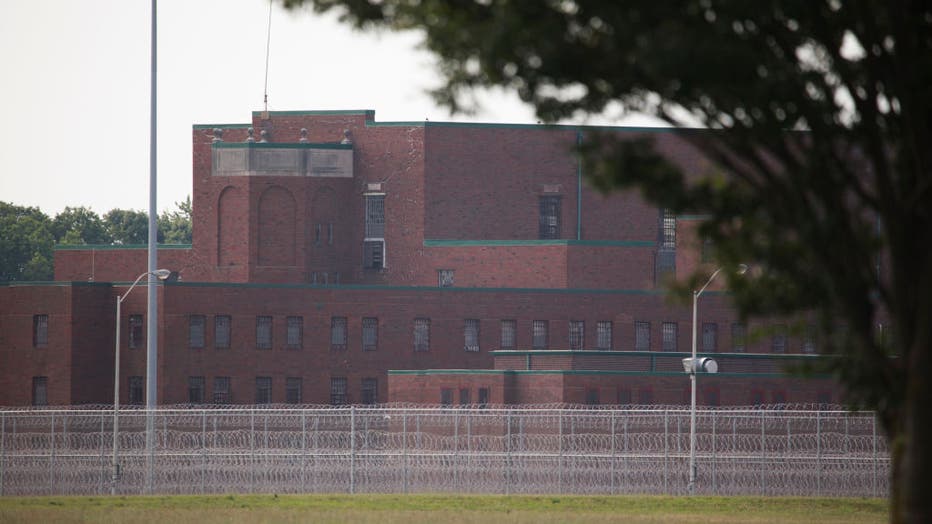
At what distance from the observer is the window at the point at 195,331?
242ft

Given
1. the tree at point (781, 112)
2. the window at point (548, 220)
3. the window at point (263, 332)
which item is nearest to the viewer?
the tree at point (781, 112)

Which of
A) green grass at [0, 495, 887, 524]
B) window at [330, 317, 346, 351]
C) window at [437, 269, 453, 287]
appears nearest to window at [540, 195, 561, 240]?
window at [437, 269, 453, 287]

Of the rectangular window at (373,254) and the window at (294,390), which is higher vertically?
the rectangular window at (373,254)

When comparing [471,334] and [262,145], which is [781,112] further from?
[262,145]

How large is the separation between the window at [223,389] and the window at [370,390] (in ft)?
20.4

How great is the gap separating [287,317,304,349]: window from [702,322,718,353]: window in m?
18.7

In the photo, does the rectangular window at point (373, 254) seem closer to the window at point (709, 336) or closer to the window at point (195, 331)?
the window at point (195, 331)

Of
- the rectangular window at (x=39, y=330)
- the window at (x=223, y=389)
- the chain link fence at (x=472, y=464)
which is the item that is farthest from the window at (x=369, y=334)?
the chain link fence at (x=472, y=464)

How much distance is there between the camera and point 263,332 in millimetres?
75062

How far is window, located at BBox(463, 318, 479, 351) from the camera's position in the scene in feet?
251

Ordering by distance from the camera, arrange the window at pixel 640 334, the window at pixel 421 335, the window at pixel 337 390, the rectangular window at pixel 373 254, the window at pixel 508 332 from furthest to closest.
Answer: the rectangular window at pixel 373 254, the window at pixel 640 334, the window at pixel 508 332, the window at pixel 421 335, the window at pixel 337 390

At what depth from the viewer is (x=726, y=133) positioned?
19016 millimetres

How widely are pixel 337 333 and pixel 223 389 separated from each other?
5899mm

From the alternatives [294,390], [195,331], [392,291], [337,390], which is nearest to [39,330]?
[195,331]
